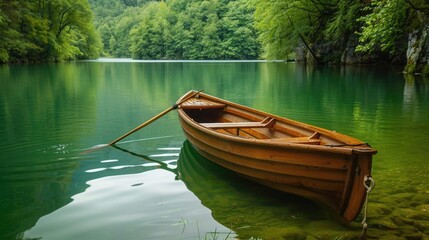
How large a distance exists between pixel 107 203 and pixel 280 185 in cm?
229

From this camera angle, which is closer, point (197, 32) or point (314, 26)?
point (314, 26)

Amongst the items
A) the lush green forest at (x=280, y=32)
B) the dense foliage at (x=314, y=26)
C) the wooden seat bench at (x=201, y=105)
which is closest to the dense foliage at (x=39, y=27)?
the lush green forest at (x=280, y=32)

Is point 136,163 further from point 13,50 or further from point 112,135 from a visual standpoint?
point 13,50

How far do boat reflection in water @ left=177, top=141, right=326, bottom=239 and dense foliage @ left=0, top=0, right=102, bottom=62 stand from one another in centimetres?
3661

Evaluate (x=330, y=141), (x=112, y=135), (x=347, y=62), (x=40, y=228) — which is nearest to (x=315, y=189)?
(x=330, y=141)

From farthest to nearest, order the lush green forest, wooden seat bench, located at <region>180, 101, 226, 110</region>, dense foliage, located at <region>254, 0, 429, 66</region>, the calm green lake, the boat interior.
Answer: dense foliage, located at <region>254, 0, 429, 66</region>
the lush green forest
wooden seat bench, located at <region>180, 101, 226, 110</region>
the boat interior
the calm green lake

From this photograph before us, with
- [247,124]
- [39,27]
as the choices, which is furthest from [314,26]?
[247,124]

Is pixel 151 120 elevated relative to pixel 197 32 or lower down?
lower down

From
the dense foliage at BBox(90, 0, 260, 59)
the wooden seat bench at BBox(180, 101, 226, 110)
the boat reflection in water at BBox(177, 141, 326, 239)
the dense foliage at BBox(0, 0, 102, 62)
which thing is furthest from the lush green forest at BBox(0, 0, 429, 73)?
the boat reflection in water at BBox(177, 141, 326, 239)

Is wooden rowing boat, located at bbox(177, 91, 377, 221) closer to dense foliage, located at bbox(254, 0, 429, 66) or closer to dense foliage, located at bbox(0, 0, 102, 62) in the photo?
dense foliage, located at bbox(254, 0, 429, 66)

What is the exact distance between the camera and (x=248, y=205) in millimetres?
5156

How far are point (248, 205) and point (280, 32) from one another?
1420 inches

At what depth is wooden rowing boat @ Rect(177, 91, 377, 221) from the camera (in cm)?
426

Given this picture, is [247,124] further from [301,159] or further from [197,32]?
[197,32]
